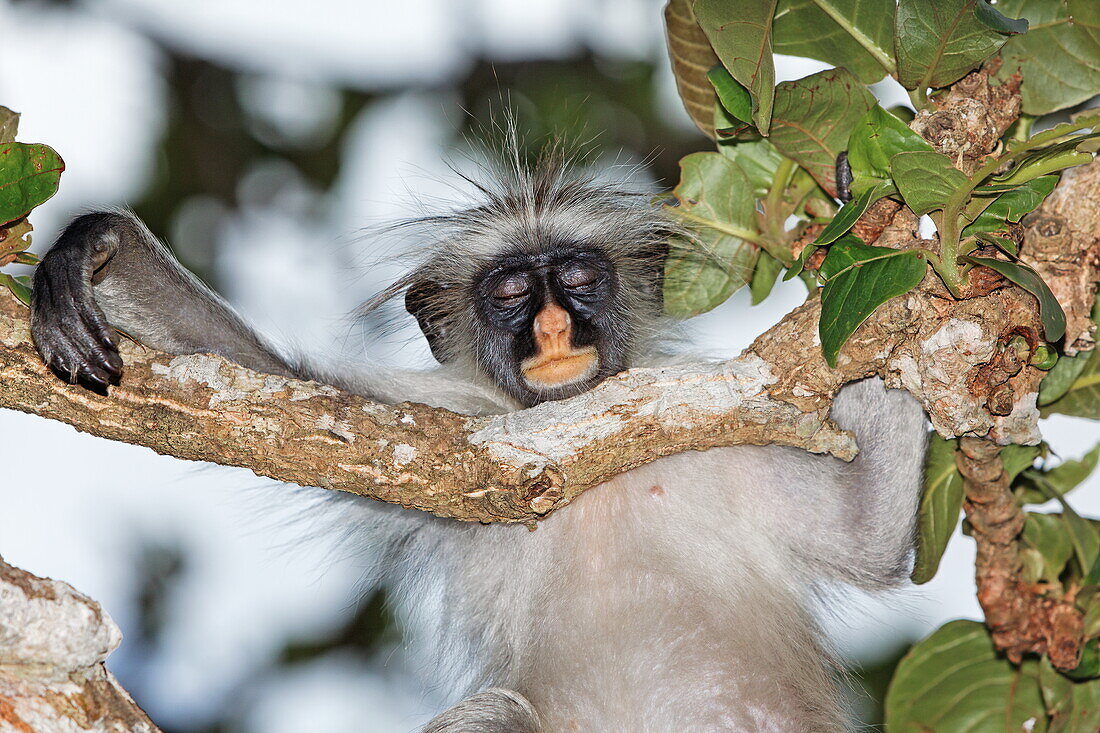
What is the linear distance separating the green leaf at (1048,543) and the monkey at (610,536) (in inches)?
15.0

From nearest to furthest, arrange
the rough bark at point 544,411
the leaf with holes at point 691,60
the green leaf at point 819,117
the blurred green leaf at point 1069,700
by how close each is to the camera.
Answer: the rough bark at point 544,411
the green leaf at point 819,117
the blurred green leaf at point 1069,700
the leaf with holes at point 691,60

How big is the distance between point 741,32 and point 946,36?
54 centimetres

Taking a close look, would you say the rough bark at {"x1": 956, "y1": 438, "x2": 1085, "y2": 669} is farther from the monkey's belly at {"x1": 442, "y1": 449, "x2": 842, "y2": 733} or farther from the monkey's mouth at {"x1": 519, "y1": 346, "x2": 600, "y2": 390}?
the monkey's mouth at {"x1": 519, "y1": 346, "x2": 600, "y2": 390}

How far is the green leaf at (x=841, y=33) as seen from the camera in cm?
298

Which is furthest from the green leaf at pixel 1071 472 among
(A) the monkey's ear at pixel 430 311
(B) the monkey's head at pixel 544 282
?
(A) the monkey's ear at pixel 430 311

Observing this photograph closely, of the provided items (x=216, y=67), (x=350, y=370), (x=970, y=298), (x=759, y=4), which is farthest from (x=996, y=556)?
(x=216, y=67)

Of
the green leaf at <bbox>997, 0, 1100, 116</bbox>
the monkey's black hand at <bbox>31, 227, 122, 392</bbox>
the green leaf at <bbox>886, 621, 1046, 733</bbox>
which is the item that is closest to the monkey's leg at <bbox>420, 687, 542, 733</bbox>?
the green leaf at <bbox>886, 621, 1046, 733</bbox>

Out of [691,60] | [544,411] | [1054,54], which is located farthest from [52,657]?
[1054,54]

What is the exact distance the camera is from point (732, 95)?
2973 millimetres

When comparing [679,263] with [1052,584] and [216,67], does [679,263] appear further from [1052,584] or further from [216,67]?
[216,67]

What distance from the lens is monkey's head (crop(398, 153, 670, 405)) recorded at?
365 centimetres

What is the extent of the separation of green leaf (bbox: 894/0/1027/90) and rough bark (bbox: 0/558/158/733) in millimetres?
2450

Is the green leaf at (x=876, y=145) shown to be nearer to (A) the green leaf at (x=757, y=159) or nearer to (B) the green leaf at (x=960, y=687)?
(A) the green leaf at (x=757, y=159)

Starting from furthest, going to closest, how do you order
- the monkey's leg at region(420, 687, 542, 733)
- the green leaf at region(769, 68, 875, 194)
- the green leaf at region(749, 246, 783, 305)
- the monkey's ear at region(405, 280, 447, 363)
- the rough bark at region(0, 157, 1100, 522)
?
1. the monkey's ear at region(405, 280, 447, 363)
2. the monkey's leg at region(420, 687, 542, 733)
3. the green leaf at region(749, 246, 783, 305)
4. the green leaf at region(769, 68, 875, 194)
5. the rough bark at region(0, 157, 1100, 522)
